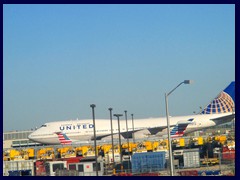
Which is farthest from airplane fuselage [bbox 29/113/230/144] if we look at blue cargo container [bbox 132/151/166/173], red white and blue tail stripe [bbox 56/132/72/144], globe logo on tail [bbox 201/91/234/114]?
blue cargo container [bbox 132/151/166/173]

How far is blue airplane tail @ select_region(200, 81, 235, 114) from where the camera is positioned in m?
82.4

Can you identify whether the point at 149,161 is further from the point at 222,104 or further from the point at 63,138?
the point at 222,104

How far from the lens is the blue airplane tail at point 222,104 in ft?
270

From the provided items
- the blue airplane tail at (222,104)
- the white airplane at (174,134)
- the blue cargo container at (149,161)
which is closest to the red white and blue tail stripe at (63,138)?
the white airplane at (174,134)

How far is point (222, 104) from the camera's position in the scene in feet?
274

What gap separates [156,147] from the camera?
157 feet

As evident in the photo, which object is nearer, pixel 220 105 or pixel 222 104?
pixel 220 105

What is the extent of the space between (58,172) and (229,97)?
62829 mm

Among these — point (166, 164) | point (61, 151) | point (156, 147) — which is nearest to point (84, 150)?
point (61, 151)

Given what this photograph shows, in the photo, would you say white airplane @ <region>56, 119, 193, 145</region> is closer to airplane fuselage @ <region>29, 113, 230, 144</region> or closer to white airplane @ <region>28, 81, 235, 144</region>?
white airplane @ <region>28, 81, 235, 144</region>

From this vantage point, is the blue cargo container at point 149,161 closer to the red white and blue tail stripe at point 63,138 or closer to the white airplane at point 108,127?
the white airplane at point 108,127

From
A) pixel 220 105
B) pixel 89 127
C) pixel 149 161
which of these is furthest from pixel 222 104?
pixel 149 161
